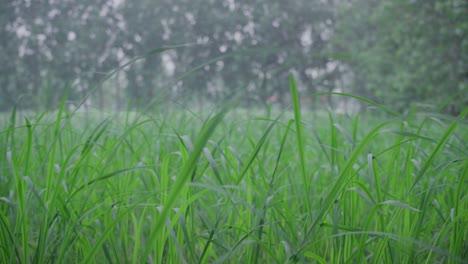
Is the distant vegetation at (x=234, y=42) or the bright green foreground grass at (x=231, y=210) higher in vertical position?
the distant vegetation at (x=234, y=42)

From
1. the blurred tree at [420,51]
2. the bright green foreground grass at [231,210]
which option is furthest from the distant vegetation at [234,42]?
the bright green foreground grass at [231,210]

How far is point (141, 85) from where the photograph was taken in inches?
383

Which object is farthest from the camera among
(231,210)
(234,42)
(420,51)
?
(234,42)

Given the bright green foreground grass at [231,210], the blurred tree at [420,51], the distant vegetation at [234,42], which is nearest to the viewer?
the bright green foreground grass at [231,210]

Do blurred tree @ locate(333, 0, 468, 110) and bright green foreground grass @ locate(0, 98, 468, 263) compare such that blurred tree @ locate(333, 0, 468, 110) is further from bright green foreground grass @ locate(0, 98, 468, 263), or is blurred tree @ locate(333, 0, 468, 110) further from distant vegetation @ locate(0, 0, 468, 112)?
bright green foreground grass @ locate(0, 98, 468, 263)

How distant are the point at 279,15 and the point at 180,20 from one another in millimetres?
3160

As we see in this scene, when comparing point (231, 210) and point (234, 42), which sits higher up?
point (234, 42)

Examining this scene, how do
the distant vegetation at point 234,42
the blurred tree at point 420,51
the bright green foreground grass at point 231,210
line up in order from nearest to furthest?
1. the bright green foreground grass at point 231,210
2. the blurred tree at point 420,51
3. the distant vegetation at point 234,42

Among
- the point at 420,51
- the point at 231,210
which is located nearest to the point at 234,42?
the point at 420,51

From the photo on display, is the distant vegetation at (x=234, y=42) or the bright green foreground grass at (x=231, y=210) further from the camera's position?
the distant vegetation at (x=234, y=42)

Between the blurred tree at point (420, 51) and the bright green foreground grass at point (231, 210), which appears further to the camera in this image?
the blurred tree at point (420, 51)

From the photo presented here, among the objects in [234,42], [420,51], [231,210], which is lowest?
[231,210]

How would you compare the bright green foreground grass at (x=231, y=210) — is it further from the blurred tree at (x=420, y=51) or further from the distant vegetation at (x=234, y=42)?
the distant vegetation at (x=234, y=42)

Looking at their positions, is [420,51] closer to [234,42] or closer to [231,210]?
[234,42]
